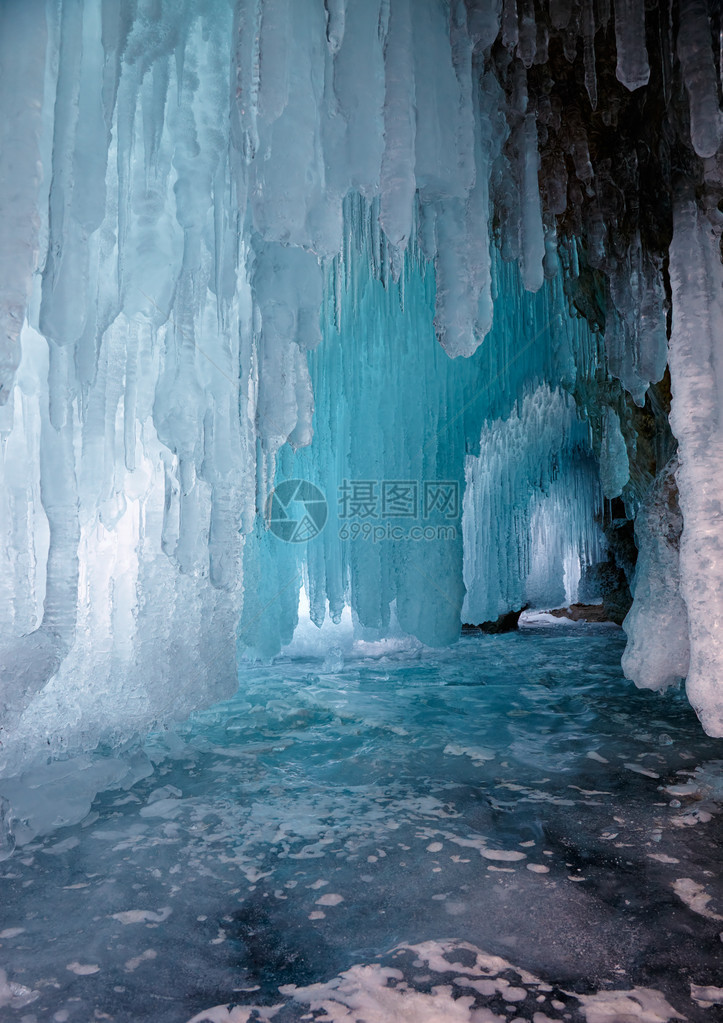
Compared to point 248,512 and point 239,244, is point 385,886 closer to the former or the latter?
point 239,244

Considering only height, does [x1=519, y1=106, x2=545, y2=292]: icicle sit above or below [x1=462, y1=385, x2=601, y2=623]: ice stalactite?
above

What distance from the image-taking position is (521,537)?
44.2 feet

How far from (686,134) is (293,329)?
2393mm

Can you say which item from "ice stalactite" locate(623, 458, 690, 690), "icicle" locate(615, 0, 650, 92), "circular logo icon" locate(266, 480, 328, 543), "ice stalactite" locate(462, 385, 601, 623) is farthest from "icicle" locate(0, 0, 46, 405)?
"ice stalactite" locate(462, 385, 601, 623)

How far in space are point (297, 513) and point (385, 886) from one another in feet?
22.4

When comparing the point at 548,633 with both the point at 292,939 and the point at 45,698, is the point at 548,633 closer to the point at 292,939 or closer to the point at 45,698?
the point at 45,698

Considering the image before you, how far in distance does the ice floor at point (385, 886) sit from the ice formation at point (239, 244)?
33.7 inches

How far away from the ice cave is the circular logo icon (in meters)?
3.20

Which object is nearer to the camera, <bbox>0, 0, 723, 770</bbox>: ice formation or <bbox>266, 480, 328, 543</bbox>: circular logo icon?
<bbox>0, 0, 723, 770</bbox>: ice formation

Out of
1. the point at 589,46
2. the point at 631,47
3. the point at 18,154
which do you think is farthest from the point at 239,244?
the point at 631,47

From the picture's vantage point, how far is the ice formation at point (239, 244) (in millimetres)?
2686

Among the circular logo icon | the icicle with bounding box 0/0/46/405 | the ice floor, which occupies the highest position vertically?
the icicle with bounding box 0/0/46/405

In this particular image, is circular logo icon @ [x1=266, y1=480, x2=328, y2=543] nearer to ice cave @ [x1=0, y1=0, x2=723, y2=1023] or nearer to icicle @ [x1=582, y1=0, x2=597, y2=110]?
ice cave @ [x1=0, y1=0, x2=723, y2=1023]

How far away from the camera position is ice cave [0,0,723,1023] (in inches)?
76.8
